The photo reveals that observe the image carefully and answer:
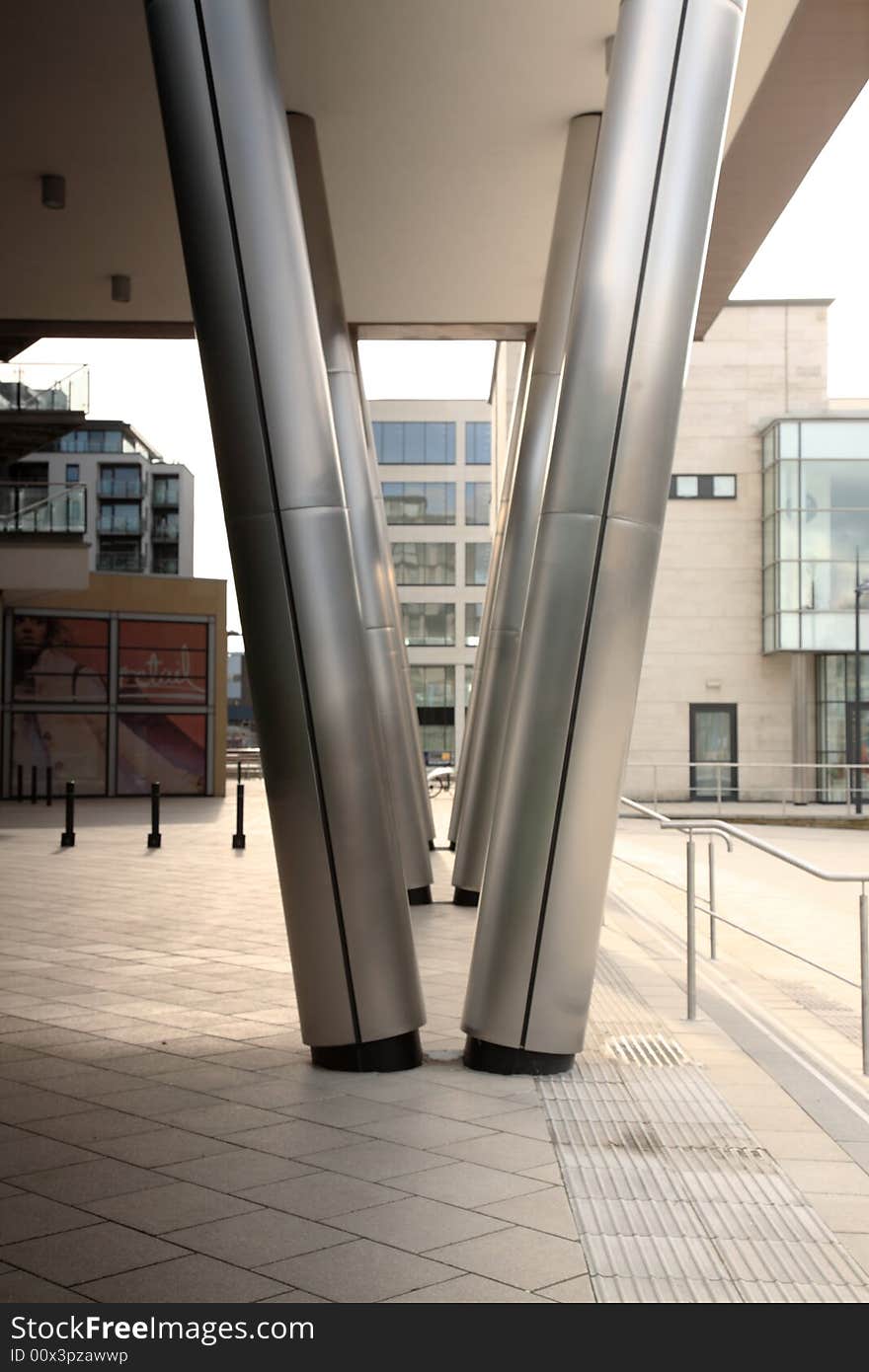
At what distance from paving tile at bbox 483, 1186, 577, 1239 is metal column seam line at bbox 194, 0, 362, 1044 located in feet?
6.03

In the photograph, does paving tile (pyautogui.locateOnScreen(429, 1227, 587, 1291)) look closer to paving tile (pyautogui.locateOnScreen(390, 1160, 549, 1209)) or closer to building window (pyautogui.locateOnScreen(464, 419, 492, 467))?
paving tile (pyautogui.locateOnScreen(390, 1160, 549, 1209))

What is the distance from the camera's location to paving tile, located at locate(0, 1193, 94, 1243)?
4.23 meters

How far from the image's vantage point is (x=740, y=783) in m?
38.9

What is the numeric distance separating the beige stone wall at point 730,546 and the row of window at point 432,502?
39.4 m

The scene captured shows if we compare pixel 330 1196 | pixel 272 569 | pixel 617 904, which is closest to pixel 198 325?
pixel 272 569

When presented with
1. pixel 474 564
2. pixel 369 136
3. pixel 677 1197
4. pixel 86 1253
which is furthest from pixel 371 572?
pixel 474 564

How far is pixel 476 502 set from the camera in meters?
79.5

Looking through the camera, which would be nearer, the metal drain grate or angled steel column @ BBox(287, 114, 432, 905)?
the metal drain grate

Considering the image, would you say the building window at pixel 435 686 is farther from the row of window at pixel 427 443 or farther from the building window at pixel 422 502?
the row of window at pixel 427 443

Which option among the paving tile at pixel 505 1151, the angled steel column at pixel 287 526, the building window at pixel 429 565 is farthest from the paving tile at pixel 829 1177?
the building window at pixel 429 565

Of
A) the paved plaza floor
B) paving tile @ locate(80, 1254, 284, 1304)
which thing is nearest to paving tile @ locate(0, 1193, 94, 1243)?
the paved plaza floor

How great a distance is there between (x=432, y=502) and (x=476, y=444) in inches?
172

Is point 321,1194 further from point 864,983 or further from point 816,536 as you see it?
point 816,536
